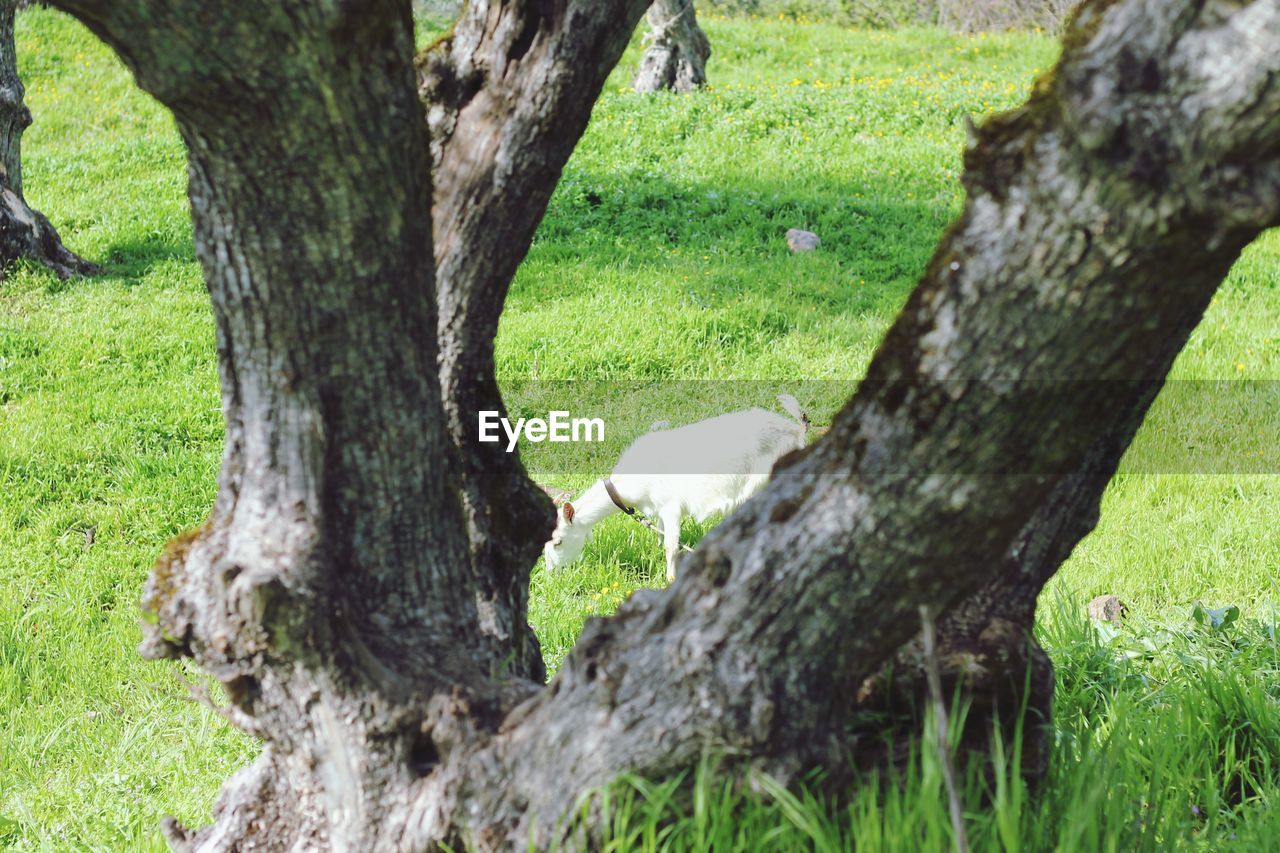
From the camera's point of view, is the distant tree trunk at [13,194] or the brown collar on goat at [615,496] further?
the distant tree trunk at [13,194]

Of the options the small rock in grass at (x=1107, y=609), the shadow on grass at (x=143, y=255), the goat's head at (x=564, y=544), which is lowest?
the small rock in grass at (x=1107, y=609)

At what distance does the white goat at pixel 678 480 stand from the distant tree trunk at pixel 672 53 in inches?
346

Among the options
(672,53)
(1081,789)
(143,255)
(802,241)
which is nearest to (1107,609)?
(1081,789)

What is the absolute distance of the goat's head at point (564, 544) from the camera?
5664 millimetres

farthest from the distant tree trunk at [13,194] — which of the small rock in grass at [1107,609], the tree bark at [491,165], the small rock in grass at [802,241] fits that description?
the small rock in grass at [1107,609]

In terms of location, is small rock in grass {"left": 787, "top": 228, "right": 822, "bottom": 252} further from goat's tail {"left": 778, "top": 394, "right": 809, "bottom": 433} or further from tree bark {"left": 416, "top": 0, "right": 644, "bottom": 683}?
tree bark {"left": 416, "top": 0, "right": 644, "bottom": 683}

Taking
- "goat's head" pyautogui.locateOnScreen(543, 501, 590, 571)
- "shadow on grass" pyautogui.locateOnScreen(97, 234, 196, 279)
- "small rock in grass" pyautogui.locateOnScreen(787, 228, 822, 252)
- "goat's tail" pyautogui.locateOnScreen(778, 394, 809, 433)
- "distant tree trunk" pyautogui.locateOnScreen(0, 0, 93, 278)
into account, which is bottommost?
"goat's head" pyautogui.locateOnScreen(543, 501, 590, 571)

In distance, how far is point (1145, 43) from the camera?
1.61m

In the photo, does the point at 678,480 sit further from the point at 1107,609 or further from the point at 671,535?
the point at 1107,609

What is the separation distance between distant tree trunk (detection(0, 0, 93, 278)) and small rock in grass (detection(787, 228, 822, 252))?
5.61m

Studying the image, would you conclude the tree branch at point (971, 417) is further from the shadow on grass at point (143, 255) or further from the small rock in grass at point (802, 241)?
the shadow on grass at point (143, 255)

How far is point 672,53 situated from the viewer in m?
14.1

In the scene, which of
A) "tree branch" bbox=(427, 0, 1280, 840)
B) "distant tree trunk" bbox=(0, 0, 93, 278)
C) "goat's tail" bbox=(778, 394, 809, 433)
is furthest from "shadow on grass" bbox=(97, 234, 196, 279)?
"tree branch" bbox=(427, 0, 1280, 840)

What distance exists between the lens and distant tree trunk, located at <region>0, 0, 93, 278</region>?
870cm
